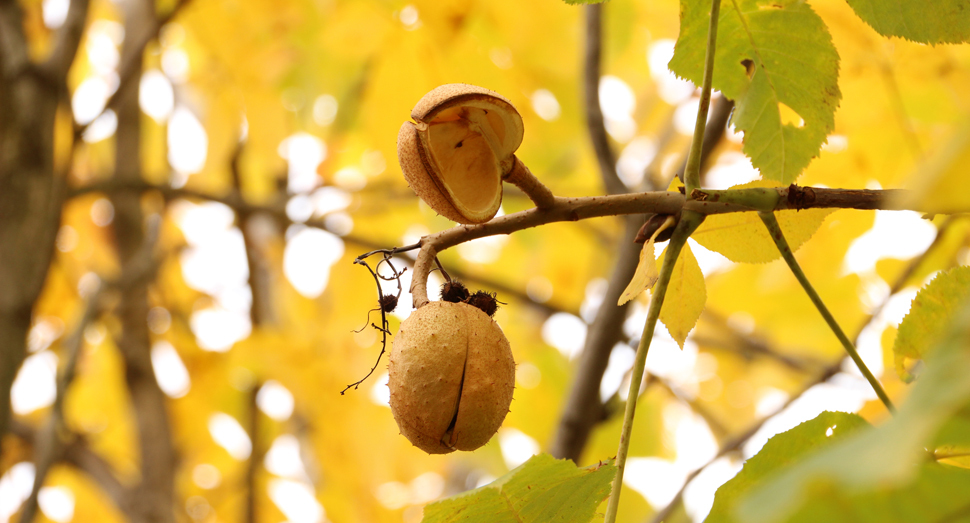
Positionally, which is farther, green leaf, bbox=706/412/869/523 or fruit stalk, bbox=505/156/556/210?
fruit stalk, bbox=505/156/556/210

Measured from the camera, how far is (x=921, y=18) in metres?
0.92

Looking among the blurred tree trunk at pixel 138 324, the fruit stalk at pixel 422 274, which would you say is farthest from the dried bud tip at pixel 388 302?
the blurred tree trunk at pixel 138 324

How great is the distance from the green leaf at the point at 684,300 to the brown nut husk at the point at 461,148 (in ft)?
0.96

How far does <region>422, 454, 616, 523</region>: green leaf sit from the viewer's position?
814 mm

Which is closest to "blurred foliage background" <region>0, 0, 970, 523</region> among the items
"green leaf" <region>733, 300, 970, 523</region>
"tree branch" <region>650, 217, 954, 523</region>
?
"tree branch" <region>650, 217, 954, 523</region>

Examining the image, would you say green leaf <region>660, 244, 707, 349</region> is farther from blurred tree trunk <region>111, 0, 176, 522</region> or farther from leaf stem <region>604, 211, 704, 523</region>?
blurred tree trunk <region>111, 0, 176, 522</region>

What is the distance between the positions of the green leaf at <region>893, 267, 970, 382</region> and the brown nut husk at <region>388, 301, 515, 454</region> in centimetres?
49

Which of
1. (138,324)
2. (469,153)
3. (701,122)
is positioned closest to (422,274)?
(469,153)

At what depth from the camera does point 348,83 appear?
8.41ft

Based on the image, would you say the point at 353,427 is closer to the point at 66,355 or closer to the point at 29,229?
the point at 66,355

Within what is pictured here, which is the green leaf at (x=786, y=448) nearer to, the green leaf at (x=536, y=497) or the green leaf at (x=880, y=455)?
the green leaf at (x=536, y=497)

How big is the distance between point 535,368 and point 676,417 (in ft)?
4.72

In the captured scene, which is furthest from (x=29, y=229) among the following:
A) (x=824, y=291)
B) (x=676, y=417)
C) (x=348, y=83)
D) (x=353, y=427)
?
(x=676, y=417)

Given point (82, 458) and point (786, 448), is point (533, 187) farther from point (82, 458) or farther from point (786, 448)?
point (82, 458)
